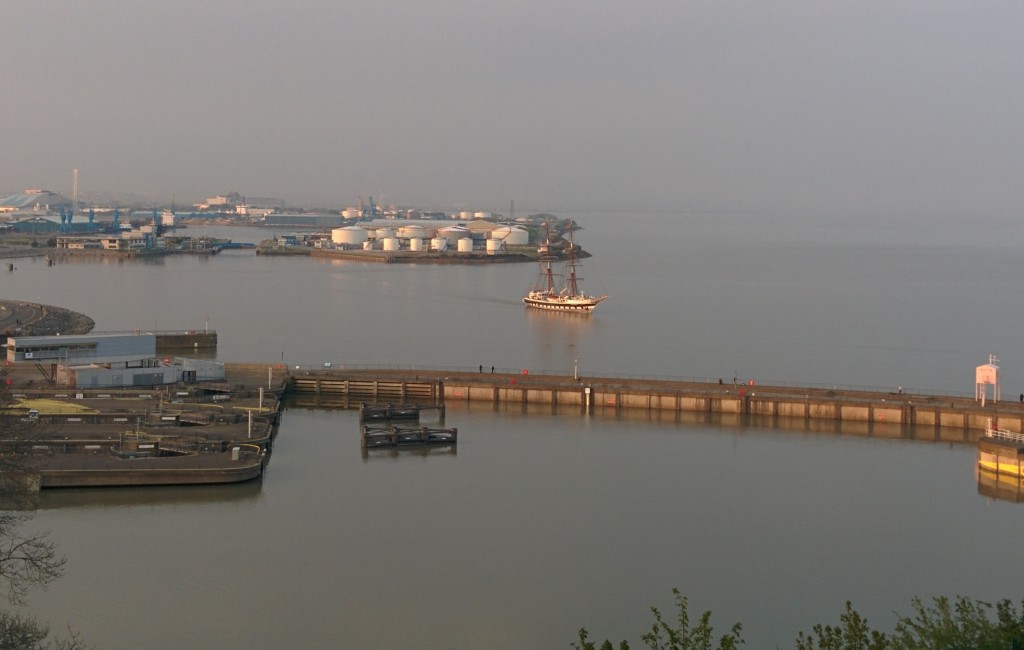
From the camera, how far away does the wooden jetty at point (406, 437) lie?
8.61 metres

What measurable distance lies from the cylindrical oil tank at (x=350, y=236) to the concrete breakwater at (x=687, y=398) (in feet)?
93.5

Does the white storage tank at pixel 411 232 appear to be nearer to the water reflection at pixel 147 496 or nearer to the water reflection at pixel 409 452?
the water reflection at pixel 409 452

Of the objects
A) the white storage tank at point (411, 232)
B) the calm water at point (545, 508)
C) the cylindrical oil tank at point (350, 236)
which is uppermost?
the white storage tank at point (411, 232)

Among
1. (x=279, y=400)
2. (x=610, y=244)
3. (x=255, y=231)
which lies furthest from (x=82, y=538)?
(x=255, y=231)

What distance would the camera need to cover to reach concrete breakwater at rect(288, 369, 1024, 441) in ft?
31.0

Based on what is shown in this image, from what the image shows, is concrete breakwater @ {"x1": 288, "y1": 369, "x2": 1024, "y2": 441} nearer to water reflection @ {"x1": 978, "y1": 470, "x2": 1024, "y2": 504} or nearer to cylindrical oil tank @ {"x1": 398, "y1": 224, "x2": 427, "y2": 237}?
water reflection @ {"x1": 978, "y1": 470, "x2": 1024, "y2": 504}

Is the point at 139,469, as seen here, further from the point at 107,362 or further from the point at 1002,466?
the point at 1002,466

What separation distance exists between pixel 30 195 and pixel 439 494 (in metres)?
65.9

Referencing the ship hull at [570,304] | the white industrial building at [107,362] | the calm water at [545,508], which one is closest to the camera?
the calm water at [545,508]

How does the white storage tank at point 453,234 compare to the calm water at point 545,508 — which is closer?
the calm water at point 545,508

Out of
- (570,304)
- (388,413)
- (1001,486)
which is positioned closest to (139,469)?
(388,413)

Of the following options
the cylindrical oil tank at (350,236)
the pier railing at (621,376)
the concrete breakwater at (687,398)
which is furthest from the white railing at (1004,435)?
the cylindrical oil tank at (350,236)

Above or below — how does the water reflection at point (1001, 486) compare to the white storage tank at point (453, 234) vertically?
below

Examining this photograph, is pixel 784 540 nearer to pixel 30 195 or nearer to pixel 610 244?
pixel 610 244
